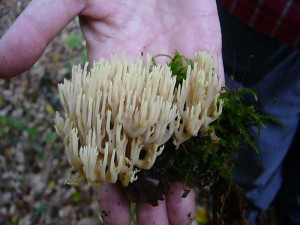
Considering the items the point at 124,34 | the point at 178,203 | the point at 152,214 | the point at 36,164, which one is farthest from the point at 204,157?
the point at 36,164

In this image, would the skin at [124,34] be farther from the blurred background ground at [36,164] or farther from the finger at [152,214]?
the blurred background ground at [36,164]

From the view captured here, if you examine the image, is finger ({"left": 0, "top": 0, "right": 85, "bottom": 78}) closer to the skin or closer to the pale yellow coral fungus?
the skin

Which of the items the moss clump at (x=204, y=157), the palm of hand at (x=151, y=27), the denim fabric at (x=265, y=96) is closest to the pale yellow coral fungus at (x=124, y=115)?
the moss clump at (x=204, y=157)

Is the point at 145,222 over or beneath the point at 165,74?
beneath

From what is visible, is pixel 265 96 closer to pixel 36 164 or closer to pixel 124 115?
pixel 124 115

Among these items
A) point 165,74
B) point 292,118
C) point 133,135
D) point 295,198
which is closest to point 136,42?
point 165,74

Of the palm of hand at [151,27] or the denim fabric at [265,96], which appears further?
the denim fabric at [265,96]

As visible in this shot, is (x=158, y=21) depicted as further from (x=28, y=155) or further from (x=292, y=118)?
(x=28, y=155)
